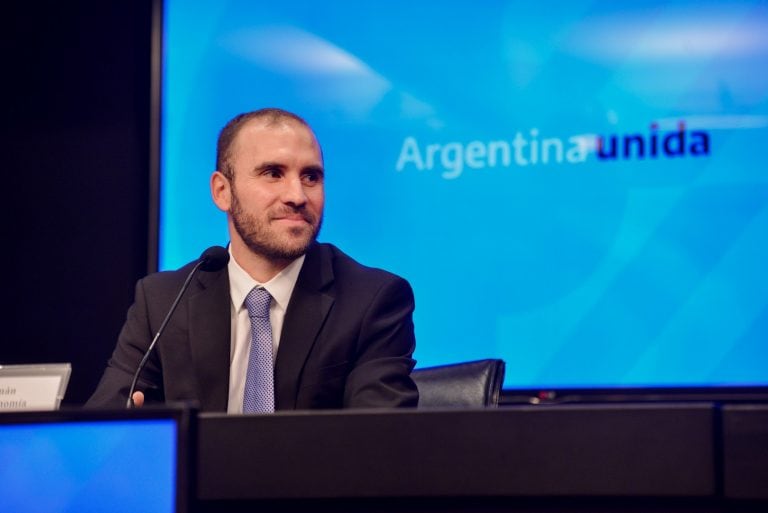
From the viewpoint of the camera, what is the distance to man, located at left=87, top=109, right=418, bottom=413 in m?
2.08

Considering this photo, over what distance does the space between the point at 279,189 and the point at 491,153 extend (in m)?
1.09

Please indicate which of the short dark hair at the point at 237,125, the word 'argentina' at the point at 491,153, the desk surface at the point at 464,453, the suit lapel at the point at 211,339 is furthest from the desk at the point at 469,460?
the word 'argentina' at the point at 491,153

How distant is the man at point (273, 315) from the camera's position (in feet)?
6.84

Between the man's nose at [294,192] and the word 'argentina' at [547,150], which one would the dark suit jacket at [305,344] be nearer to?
the man's nose at [294,192]

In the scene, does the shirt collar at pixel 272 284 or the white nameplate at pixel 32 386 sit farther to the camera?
the shirt collar at pixel 272 284

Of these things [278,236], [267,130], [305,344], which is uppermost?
[267,130]

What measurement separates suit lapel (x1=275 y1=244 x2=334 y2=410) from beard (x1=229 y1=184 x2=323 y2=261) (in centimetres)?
5

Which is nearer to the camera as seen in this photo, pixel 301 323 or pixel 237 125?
pixel 301 323

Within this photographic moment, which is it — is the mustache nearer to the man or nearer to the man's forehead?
the man

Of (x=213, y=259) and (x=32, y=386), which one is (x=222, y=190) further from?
(x=32, y=386)

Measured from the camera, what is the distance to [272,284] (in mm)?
2223

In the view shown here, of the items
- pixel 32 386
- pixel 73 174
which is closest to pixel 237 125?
pixel 32 386

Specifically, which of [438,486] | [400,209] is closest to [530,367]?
[400,209]

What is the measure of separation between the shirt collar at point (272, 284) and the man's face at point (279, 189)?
0.11ft
